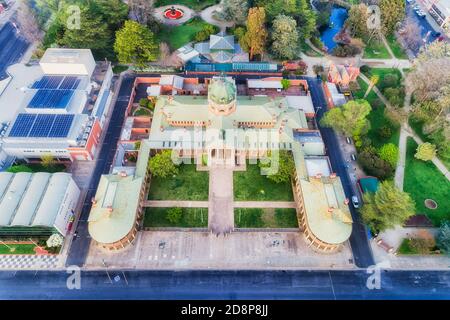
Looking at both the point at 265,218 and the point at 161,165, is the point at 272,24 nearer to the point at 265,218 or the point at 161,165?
the point at 161,165

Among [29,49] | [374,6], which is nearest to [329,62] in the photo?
[374,6]

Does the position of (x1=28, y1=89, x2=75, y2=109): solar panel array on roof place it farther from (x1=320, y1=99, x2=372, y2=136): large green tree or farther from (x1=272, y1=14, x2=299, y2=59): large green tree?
(x1=320, y1=99, x2=372, y2=136): large green tree

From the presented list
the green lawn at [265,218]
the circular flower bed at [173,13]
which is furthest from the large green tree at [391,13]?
the green lawn at [265,218]

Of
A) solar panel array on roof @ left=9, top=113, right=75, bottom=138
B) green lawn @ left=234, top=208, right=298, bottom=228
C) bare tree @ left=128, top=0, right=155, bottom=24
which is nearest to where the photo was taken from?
green lawn @ left=234, top=208, right=298, bottom=228

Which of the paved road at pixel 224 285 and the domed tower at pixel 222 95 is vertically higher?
the domed tower at pixel 222 95

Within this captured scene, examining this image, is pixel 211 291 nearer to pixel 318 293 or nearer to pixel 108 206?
pixel 318 293

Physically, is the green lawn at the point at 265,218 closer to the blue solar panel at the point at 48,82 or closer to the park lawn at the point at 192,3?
the blue solar panel at the point at 48,82

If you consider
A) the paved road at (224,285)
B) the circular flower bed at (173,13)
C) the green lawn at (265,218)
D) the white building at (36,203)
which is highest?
the circular flower bed at (173,13)

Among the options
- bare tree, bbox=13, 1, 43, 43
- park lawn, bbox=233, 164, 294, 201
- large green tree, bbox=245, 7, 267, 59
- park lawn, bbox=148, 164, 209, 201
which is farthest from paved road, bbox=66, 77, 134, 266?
large green tree, bbox=245, 7, 267, 59
